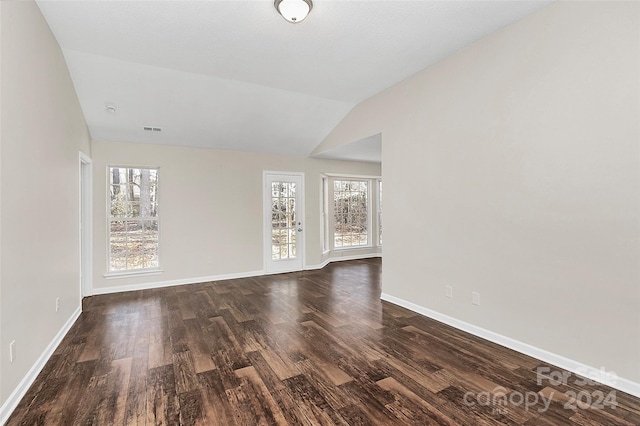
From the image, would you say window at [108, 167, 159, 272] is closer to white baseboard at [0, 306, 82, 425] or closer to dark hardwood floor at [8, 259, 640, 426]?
dark hardwood floor at [8, 259, 640, 426]

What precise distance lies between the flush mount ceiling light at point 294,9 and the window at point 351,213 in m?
5.24

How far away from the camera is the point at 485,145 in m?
3.01

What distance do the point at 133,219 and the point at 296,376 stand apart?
13.4 ft

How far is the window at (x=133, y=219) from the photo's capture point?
4.95 meters

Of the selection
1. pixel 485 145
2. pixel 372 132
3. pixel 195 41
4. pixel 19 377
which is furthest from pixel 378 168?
pixel 19 377

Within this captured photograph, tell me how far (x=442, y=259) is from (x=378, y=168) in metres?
4.58

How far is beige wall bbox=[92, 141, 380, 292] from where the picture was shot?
4.84m

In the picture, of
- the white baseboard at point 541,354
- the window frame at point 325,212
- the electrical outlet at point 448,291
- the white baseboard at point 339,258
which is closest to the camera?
the white baseboard at point 541,354

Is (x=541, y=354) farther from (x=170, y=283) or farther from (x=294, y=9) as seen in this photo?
(x=170, y=283)

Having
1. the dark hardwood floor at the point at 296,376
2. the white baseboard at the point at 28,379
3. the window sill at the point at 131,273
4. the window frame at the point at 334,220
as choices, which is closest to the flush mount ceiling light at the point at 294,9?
the dark hardwood floor at the point at 296,376

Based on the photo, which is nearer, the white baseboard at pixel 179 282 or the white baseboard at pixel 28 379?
the white baseboard at pixel 28 379

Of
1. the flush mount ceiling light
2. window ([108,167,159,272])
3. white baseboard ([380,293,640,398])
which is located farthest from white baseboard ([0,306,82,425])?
white baseboard ([380,293,640,398])

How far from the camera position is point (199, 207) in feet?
17.8

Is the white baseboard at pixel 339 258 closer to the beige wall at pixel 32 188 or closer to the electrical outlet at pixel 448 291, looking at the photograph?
the electrical outlet at pixel 448 291
